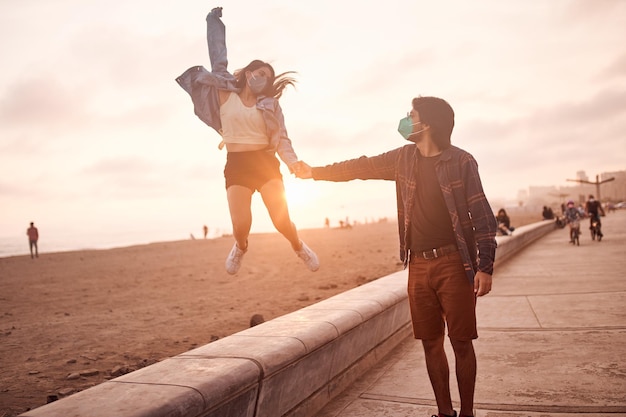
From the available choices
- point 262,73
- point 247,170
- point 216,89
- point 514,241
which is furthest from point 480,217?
point 514,241

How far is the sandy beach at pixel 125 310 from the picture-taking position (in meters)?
5.49

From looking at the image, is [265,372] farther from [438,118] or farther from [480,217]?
[438,118]

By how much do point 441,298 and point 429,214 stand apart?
0.53 metres

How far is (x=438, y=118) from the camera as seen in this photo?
3133 millimetres

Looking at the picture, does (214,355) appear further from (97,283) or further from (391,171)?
(97,283)

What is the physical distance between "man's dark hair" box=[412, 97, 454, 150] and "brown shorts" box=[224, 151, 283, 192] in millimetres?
1096

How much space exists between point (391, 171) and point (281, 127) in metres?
1.02

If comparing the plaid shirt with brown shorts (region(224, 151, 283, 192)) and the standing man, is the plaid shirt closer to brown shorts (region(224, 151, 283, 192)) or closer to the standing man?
the standing man

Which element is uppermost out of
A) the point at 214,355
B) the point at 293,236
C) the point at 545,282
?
the point at 293,236

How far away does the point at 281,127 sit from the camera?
9.06 feet

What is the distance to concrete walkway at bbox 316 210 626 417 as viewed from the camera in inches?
134

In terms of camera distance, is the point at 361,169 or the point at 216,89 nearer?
the point at 216,89

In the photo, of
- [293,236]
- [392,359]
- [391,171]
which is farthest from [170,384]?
[392,359]

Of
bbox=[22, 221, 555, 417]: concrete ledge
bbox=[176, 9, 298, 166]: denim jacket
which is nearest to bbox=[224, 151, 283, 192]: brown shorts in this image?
bbox=[176, 9, 298, 166]: denim jacket
